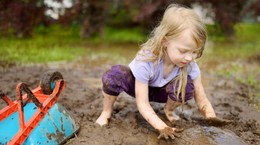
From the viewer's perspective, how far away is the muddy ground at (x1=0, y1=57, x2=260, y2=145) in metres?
2.58

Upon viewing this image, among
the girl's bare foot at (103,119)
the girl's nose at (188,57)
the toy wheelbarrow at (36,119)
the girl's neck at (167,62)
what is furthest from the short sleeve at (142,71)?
the toy wheelbarrow at (36,119)

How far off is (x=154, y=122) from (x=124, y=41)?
598cm

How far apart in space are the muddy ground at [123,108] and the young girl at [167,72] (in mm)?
130

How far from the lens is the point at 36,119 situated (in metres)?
2.30

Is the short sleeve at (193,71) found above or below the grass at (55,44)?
above

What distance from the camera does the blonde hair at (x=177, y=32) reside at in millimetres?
2533

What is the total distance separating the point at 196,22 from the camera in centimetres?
257

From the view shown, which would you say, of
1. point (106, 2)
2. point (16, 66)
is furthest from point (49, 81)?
point (106, 2)

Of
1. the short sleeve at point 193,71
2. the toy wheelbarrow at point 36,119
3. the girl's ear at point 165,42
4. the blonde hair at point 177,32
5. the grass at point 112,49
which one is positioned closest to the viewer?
the toy wheelbarrow at point 36,119

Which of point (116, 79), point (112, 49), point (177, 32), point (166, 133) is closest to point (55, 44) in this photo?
point (112, 49)

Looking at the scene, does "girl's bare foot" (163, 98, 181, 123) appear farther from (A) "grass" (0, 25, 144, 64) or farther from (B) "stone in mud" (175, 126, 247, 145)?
(A) "grass" (0, 25, 144, 64)

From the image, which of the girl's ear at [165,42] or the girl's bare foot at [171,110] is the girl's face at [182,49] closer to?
the girl's ear at [165,42]

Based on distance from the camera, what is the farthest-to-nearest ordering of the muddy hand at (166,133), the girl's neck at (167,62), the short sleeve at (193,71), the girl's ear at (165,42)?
the short sleeve at (193,71) < the girl's neck at (167,62) < the girl's ear at (165,42) < the muddy hand at (166,133)

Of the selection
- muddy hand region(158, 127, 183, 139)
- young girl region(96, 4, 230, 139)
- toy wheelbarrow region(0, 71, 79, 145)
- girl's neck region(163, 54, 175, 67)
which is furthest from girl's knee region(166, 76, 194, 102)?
toy wheelbarrow region(0, 71, 79, 145)
